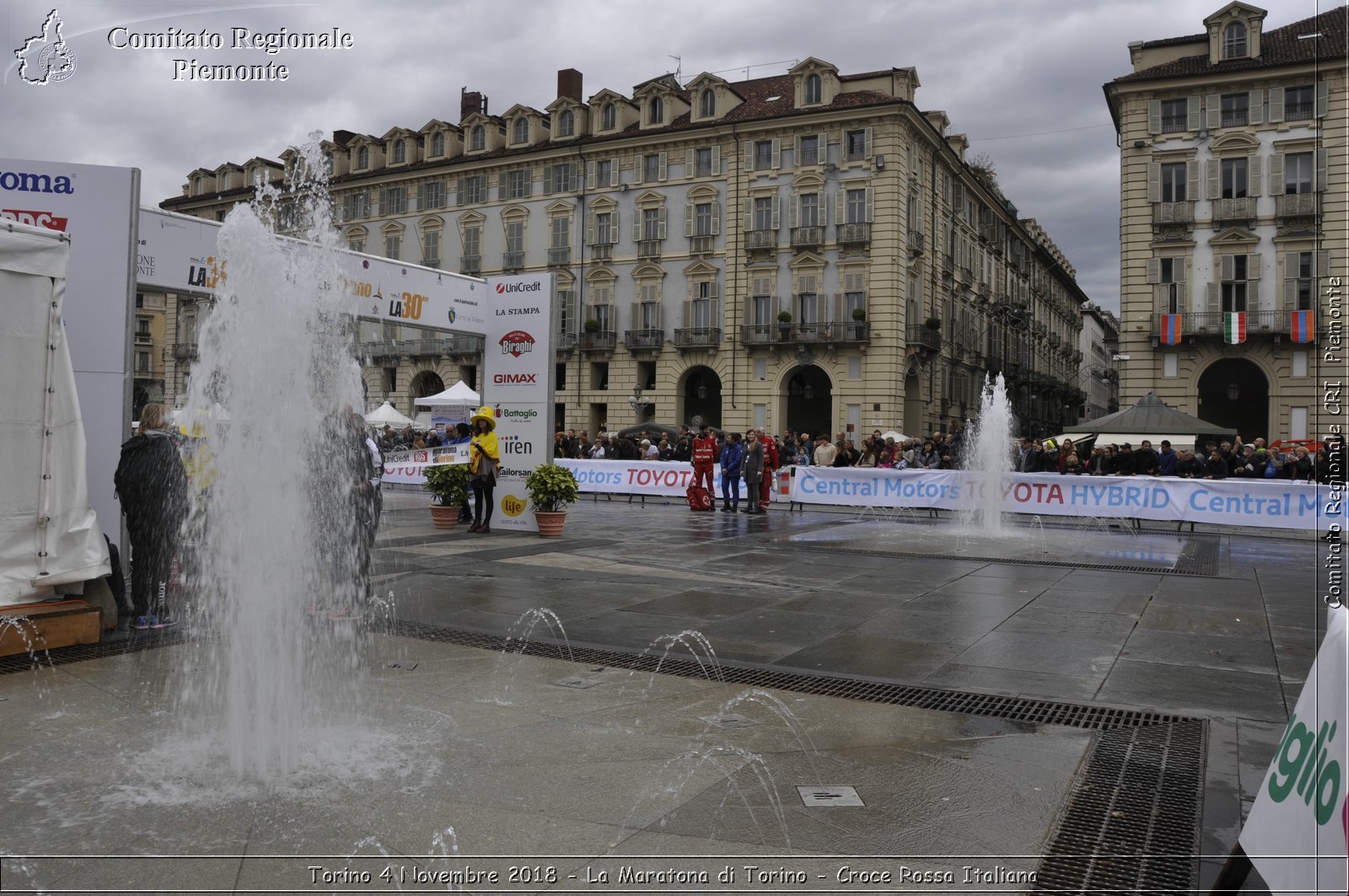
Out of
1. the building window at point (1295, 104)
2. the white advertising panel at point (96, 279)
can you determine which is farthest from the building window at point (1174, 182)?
the white advertising panel at point (96, 279)

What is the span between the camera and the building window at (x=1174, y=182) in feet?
129

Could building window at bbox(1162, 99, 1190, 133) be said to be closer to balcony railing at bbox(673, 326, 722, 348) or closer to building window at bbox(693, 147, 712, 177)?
building window at bbox(693, 147, 712, 177)

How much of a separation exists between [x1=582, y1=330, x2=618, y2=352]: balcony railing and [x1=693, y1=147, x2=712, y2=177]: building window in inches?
341

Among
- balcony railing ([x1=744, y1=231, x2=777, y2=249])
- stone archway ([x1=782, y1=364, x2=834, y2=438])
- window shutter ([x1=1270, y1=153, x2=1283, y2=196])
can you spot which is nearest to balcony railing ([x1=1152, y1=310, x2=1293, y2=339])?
window shutter ([x1=1270, y1=153, x2=1283, y2=196])

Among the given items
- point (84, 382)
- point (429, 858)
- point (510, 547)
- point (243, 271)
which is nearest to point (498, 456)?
point (510, 547)

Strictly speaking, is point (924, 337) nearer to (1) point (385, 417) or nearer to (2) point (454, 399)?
(2) point (454, 399)

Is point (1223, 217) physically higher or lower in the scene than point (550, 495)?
higher

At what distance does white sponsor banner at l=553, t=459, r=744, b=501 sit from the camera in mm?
23500

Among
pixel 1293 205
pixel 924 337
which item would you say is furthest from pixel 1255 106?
pixel 924 337

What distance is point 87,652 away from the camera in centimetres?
666

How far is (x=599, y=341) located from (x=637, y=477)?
2537cm

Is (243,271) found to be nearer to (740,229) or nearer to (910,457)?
(910,457)

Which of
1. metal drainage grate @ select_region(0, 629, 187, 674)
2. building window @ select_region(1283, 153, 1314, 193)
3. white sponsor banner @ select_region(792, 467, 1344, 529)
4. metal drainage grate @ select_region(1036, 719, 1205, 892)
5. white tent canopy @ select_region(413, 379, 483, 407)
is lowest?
metal drainage grate @ select_region(1036, 719, 1205, 892)

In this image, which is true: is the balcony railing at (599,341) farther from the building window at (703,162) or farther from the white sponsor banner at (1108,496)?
the white sponsor banner at (1108,496)
